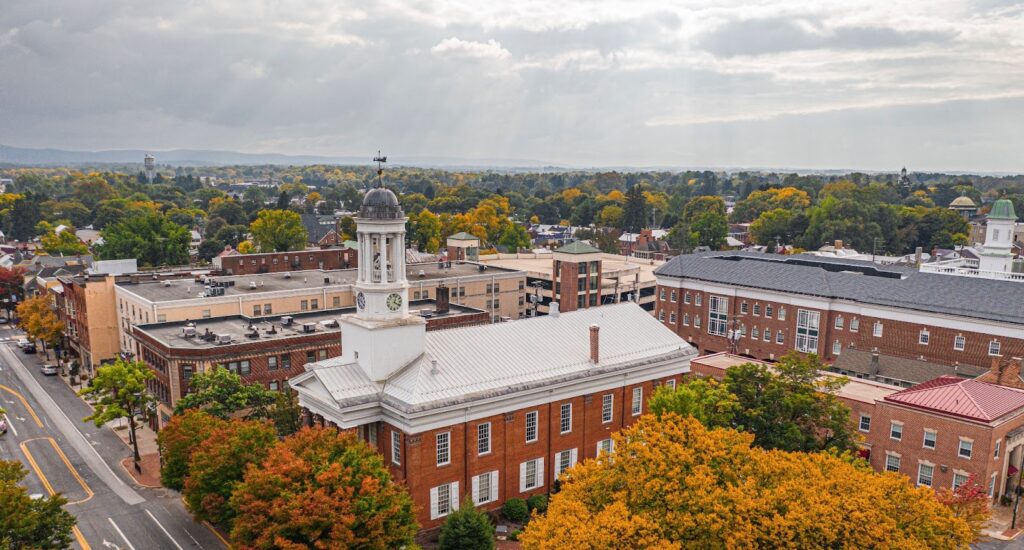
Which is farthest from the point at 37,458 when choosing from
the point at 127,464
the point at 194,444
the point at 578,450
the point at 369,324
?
the point at 578,450

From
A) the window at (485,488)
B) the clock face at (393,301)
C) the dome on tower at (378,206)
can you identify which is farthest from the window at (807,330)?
the dome on tower at (378,206)

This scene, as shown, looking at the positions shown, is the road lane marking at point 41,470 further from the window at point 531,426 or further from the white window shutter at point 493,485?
the window at point 531,426

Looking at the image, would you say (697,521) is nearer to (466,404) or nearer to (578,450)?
(466,404)

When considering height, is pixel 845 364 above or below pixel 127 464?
above

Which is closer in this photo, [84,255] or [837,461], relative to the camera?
[837,461]

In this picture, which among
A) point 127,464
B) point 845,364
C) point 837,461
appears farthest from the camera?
point 845,364

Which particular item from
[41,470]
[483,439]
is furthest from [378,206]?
[41,470]

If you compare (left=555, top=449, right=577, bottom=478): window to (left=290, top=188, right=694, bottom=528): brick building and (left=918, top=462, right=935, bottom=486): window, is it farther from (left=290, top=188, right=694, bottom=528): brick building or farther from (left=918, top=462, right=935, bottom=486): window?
(left=918, top=462, right=935, bottom=486): window
